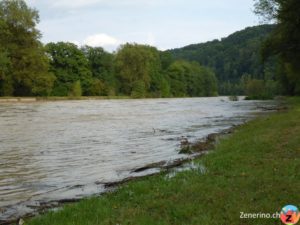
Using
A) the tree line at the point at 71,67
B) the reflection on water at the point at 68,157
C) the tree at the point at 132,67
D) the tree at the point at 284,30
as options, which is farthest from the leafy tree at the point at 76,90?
the reflection on water at the point at 68,157

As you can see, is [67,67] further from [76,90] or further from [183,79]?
[183,79]

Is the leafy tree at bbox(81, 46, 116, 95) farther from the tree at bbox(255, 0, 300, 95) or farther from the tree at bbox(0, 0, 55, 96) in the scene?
the tree at bbox(255, 0, 300, 95)

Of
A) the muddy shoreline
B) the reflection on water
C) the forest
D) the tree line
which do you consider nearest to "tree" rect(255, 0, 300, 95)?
the forest

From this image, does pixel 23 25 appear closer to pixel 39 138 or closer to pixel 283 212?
pixel 39 138

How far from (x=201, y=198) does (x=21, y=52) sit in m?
90.6

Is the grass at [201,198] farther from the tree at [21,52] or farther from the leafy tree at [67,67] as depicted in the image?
the leafy tree at [67,67]

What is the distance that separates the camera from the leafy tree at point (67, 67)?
113 metres

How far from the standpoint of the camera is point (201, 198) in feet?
26.9

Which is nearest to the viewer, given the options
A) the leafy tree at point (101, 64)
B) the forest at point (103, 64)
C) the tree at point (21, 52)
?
the forest at point (103, 64)

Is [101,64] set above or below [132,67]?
above

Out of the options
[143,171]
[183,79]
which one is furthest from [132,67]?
[143,171]

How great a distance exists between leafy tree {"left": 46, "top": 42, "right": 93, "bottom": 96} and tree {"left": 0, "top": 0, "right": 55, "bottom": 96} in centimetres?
1513

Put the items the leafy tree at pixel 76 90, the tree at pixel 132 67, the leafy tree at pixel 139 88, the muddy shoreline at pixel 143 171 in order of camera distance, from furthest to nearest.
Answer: the tree at pixel 132 67, the leafy tree at pixel 139 88, the leafy tree at pixel 76 90, the muddy shoreline at pixel 143 171

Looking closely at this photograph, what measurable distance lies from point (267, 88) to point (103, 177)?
12860 cm
